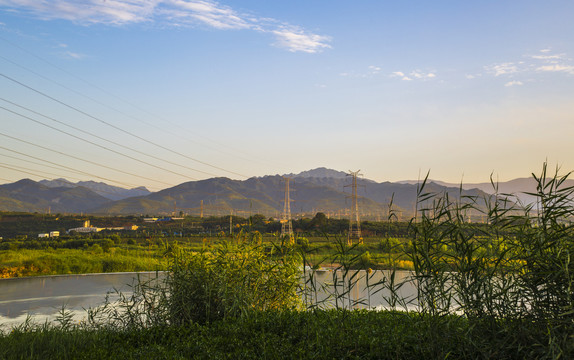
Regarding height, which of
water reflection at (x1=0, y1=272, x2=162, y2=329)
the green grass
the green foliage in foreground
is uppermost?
the green foliage in foreground

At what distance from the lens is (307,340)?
503cm

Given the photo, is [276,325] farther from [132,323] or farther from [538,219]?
[538,219]

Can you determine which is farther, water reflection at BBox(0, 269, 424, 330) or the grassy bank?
water reflection at BBox(0, 269, 424, 330)

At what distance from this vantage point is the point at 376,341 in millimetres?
4945

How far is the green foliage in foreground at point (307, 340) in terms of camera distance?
4.09 meters

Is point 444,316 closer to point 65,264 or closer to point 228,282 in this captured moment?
point 228,282

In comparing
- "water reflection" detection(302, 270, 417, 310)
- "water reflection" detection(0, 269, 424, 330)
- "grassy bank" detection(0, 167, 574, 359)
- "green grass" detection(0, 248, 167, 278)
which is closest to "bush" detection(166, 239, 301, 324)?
"grassy bank" detection(0, 167, 574, 359)

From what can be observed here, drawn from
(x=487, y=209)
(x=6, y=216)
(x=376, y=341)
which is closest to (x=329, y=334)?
(x=376, y=341)

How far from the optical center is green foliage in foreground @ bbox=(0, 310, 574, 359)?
13.4 ft

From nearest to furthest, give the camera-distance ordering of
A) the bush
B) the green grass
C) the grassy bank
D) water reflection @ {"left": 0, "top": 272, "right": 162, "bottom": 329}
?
1. the grassy bank
2. the bush
3. water reflection @ {"left": 0, "top": 272, "right": 162, "bottom": 329}
4. the green grass

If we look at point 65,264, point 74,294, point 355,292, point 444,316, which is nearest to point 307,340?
point 444,316

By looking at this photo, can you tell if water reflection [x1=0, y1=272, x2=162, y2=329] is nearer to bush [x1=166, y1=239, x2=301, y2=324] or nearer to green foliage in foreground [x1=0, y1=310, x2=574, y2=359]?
bush [x1=166, y1=239, x2=301, y2=324]

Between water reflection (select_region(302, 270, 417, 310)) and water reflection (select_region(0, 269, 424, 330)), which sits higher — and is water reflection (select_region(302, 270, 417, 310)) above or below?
above

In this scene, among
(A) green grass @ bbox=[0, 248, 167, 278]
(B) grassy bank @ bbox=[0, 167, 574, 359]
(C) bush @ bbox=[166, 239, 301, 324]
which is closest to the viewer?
(B) grassy bank @ bbox=[0, 167, 574, 359]
